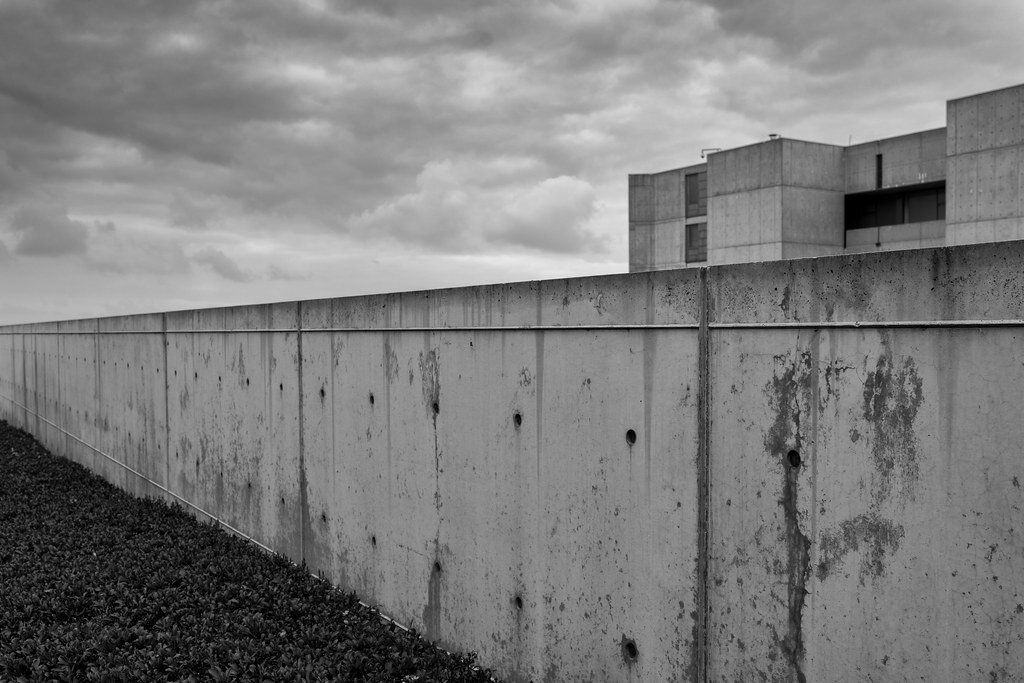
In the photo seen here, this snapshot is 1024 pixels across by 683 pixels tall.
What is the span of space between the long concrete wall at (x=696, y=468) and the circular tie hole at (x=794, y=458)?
38mm

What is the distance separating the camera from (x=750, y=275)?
411cm

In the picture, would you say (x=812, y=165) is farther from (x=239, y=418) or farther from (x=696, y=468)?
(x=696, y=468)

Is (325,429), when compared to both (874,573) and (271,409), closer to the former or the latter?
(271,409)

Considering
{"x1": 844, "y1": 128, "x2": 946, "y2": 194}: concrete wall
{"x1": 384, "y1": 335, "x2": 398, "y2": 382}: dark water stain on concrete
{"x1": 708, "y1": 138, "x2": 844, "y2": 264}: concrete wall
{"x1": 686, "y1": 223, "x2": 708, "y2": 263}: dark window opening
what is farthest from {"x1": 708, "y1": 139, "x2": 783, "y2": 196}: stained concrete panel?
{"x1": 384, "y1": 335, "x2": 398, "y2": 382}: dark water stain on concrete

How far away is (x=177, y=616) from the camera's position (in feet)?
22.7

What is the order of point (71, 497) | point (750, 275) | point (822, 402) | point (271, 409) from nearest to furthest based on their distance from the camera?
point (822, 402), point (750, 275), point (271, 409), point (71, 497)

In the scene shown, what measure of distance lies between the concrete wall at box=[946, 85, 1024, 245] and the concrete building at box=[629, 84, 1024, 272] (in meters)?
0.04

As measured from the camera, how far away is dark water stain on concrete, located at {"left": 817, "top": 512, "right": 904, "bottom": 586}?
361 cm

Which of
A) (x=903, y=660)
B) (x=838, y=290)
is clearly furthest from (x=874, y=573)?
(x=838, y=290)

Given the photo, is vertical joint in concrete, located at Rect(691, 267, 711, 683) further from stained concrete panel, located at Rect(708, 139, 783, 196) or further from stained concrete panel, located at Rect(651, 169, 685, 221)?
stained concrete panel, located at Rect(651, 169, 685, 221)

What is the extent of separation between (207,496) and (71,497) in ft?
9.94

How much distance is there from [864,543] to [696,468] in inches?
35.8

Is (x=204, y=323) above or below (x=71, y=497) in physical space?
above

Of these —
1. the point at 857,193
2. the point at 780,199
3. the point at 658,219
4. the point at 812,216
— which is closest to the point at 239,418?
the point at 780,199
